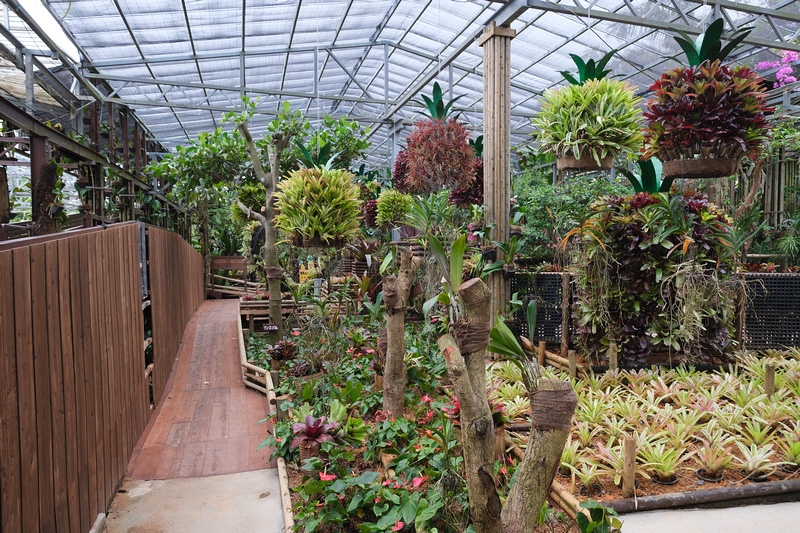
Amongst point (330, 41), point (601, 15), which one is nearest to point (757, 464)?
point (601, 15)

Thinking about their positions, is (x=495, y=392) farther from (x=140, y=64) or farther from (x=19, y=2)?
(x=140, y=64)

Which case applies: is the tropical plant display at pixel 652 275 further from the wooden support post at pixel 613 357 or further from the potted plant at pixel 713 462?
the potted plant at pixel 713 462

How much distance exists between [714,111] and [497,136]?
85.9 inches

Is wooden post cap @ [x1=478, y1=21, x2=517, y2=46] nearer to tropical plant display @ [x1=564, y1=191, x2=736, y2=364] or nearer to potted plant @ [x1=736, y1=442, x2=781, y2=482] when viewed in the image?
tropical plant display @ [x1=564, y1=191, x2=736, y2=364]

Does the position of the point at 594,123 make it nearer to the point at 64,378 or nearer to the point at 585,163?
the point at 585,163

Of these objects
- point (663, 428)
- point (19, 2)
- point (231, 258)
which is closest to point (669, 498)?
point (663, 428)

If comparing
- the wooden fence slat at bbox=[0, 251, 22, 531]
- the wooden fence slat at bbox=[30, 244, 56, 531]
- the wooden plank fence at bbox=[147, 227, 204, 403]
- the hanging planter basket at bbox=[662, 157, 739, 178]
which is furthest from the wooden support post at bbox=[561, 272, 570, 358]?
the wooden fence slat at bbox=[0, 251, 22, 531]

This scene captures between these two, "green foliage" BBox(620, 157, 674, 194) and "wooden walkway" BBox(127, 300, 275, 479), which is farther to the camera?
"green foliage" BBox(620, 157, 674, 194)

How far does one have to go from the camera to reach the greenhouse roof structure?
6.99 meters

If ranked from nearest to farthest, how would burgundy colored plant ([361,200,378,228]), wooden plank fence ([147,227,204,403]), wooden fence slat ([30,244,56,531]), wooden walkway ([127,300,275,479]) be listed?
wooden fence slat ([30,244,56,531]), wooden walkway ([127,300,275,479]), wooden plank fence ([147,227,204,403]), burgundy colored plant ([361,200,378,228])

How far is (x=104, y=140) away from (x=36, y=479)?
26.4 ft

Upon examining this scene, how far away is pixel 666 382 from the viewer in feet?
14.0

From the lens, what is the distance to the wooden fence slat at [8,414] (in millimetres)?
1631

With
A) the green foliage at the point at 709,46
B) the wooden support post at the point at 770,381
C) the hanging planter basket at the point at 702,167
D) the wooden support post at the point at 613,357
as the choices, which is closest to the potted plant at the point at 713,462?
the wooden support post at the point at 770,381
